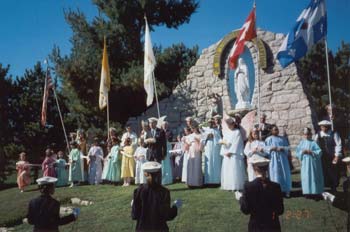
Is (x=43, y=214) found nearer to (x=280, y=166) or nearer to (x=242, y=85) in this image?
(x=280, y=166)

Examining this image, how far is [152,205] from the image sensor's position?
393 cm

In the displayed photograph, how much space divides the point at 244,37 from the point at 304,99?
11.9ft

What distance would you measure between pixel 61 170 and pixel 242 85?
6309 mm

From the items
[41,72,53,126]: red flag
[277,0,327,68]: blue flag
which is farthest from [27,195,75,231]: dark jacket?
[41,72,53,126]: red flag

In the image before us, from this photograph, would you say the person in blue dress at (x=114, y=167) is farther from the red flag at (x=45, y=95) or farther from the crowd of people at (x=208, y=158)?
the red flag at (x=45, y=95)

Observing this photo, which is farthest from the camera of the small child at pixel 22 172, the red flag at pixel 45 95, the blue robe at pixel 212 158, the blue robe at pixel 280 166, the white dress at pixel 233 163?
the red flag at pixel 45 95

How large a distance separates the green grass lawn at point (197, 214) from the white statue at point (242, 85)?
179 inches

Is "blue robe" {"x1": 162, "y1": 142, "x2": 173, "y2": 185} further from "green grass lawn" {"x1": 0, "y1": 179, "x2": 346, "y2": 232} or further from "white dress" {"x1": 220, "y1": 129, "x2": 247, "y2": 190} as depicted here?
"white dress" {"x1": 220, "y1": 129, "x2": 247, "y2": 190}

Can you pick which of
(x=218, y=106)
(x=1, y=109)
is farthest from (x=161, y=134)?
(x=218, y=106)

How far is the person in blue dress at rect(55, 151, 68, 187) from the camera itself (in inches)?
478

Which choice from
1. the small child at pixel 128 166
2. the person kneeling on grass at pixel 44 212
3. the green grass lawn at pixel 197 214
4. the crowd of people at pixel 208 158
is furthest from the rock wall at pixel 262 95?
the person kneeling on grass at pixel 44 212

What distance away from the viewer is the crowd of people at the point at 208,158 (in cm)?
767

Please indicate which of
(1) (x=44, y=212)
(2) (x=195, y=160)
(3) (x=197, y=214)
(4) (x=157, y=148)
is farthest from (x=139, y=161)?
(1) (x=44, y=212)

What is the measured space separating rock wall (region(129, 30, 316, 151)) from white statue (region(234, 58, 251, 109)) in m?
0.33
